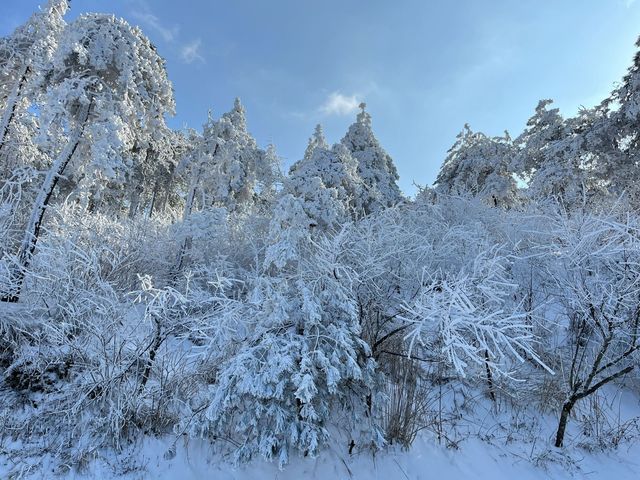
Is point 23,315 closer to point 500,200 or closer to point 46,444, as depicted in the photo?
point 46,444

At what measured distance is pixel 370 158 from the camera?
18984mm

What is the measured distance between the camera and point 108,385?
472 cm

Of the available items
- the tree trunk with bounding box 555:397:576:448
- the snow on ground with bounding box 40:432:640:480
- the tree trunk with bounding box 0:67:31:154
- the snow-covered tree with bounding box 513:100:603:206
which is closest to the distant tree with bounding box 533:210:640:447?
the tree trunk with bounding box 555:397:576:448

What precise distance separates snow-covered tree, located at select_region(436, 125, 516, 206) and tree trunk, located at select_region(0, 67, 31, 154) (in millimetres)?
18077

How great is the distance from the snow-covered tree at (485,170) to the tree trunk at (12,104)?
18077 millimetres

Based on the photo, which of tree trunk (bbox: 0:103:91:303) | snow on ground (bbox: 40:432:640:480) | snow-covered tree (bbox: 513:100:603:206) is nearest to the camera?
snow on ground (bbox: 40:432:640:480)

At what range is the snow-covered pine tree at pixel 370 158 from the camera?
1814 cm

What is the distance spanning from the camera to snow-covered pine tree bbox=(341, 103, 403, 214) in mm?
18141

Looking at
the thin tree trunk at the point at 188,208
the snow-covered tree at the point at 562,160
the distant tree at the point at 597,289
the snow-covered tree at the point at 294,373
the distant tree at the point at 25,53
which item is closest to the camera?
the snow-covered tree at the point at 294,373

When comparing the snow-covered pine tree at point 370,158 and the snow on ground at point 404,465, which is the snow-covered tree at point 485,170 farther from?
the snow on ground at point 404,465

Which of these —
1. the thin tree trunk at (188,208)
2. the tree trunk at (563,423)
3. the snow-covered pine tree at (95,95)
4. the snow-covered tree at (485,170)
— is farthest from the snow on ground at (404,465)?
the snow-covered tree at (485,170)

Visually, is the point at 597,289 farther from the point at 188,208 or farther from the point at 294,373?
the point at 188,208

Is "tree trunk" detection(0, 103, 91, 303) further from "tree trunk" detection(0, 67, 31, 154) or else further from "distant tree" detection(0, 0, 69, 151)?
"tree trunk" detection(0, 67, 31, 154)

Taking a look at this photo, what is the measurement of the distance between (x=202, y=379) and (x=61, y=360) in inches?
84.1
